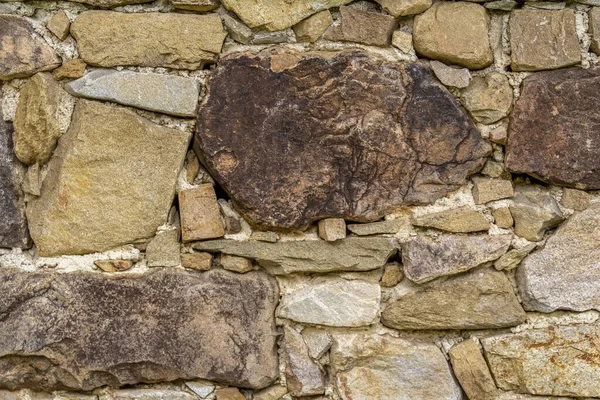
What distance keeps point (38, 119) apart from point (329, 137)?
29.1 inches

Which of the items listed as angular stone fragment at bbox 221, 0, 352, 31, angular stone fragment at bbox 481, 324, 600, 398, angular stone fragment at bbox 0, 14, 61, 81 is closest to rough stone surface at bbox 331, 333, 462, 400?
angular stone fragment at bbox 481, 324, 600, 398

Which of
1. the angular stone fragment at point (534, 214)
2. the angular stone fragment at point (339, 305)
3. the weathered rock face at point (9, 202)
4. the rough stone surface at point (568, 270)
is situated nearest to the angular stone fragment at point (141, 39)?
the weathered rock face at point (9, 202)

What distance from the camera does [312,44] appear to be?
5.31 ft

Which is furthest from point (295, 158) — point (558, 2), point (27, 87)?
point (558, 2)

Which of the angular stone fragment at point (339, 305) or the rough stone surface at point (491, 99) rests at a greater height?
the rough stone surface at point (491, 99)

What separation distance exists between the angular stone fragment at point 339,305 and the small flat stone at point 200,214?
0.29 metres

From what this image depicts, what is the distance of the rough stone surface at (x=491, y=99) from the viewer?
5.25ft

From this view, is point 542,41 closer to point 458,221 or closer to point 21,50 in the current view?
point 458,221

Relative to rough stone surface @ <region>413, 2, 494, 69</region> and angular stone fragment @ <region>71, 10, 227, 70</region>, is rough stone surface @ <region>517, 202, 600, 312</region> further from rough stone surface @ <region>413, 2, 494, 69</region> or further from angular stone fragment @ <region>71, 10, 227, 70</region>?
angular stone fragment @ <region>71, 10, 227, 70</region>

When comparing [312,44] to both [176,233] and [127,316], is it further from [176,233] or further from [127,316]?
[127,316]

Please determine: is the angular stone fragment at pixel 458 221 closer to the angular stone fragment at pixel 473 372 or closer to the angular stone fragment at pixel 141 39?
the angular stone fragment at pixel 473 372

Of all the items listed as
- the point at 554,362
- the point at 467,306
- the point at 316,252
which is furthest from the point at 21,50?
the point at 554,362

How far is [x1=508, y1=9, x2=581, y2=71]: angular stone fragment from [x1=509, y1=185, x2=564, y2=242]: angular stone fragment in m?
0.34

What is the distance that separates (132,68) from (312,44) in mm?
473
